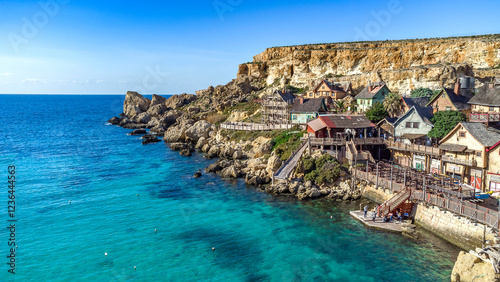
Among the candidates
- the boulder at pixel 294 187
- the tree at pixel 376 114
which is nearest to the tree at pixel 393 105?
the tree at pixel 376 114

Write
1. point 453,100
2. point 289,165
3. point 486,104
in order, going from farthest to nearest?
1. point 453,100
2. point 289,165
3. point 486,104

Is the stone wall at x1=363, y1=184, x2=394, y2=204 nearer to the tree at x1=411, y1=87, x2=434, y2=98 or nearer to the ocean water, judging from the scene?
the ocean water

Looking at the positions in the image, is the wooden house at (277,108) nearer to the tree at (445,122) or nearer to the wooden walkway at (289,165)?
the wooden walkway at (289,165)

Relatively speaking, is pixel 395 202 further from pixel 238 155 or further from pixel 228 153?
pixel 228 153

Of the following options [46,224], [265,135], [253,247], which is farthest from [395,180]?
[46,224]

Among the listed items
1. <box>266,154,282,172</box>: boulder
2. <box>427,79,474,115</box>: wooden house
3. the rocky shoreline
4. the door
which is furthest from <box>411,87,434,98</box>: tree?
<box>266,154,282,172</box>: boulder

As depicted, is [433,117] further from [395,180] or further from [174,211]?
[174,211]

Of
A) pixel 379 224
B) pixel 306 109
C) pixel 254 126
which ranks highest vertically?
pixel 306 109

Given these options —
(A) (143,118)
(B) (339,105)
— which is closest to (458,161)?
(B) (339,105)
